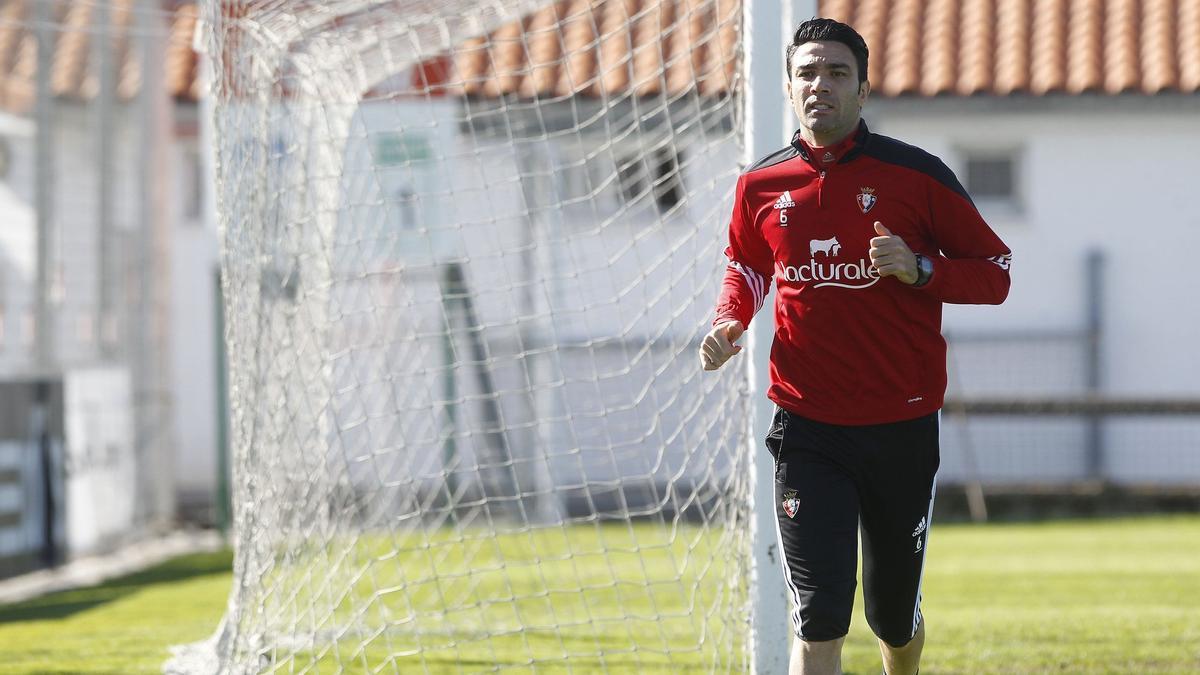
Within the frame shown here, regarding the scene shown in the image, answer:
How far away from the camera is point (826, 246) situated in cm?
373

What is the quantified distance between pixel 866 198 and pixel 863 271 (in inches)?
7.0

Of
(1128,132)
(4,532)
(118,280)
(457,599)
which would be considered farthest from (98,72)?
(1128,132)

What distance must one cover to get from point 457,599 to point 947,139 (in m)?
7.66

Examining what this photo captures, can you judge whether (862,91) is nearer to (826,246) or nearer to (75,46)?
(826,246)

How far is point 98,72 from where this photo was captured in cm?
1046

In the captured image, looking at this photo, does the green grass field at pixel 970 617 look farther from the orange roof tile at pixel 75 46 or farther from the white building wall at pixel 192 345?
the white building wall at pixel 192 345

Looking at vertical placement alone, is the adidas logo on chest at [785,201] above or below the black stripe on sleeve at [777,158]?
below

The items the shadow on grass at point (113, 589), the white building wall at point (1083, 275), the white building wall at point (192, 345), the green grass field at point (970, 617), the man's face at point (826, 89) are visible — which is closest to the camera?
the man's face at point (826, 89)

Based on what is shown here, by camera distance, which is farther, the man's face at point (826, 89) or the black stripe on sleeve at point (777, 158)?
the black stripe on sleeve at point (777, 158)

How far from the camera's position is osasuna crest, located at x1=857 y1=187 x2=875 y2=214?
146 inches

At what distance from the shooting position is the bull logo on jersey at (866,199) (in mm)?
3715

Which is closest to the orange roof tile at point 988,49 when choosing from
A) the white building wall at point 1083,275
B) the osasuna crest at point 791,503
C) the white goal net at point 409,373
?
the white building wall at point 1083,275

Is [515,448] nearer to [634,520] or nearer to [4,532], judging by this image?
[634,520]

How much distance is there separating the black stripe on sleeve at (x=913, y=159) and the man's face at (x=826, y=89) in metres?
0.08
